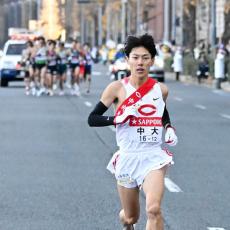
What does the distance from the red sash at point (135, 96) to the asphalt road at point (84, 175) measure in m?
2.18

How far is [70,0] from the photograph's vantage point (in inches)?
6919

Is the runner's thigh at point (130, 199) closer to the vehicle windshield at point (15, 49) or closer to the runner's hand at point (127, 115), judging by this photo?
the runner's hand at point (127, 115)

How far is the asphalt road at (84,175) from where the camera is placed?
1149 centimetres

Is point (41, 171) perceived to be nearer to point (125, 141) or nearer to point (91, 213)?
point (91, 213)

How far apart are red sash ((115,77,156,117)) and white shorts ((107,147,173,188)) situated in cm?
32

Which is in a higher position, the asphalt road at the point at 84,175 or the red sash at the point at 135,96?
the red sash at the point at 135,96

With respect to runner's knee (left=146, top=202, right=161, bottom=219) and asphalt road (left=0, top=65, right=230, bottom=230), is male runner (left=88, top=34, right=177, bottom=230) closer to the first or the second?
runner's knee (left=146, top=202, right=161, bottom=219)

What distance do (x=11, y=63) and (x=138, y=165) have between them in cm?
3650

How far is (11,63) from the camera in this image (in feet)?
148

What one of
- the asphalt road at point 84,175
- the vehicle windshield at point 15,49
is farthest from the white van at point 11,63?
the asphalt road at point 84,175

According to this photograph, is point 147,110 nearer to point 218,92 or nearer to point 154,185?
point 154,185

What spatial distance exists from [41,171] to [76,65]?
74.5ft

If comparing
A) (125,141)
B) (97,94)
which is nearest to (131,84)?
(125,141)

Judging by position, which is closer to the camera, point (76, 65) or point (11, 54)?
point (76, 65)
